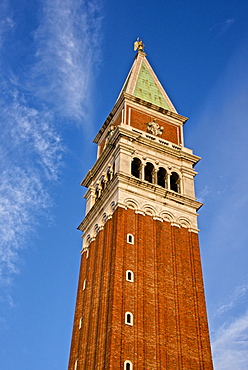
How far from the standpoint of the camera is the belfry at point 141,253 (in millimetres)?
39781

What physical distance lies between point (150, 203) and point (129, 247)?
18.8 ft

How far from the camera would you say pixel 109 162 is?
178ft

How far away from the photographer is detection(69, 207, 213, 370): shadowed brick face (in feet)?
128

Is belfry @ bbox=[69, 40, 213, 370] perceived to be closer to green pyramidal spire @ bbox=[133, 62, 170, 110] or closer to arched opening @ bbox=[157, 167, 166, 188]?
arched opening @ bbox=[157, 167, 166, 188]

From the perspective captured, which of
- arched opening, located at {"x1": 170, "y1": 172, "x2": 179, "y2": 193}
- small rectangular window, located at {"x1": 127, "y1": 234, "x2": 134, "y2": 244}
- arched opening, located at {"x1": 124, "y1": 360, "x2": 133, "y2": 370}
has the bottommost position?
arched opening, located at {"x1": 124, "y1": 360, "x2": 133, "y2": 370}

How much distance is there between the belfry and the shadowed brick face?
0.08 m

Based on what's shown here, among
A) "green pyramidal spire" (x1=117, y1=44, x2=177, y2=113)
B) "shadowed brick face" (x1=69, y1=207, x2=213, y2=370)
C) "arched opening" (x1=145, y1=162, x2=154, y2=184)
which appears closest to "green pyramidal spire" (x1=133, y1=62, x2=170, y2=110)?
"green pyramidal spire" (x1=117, y1=44, x2=177, y2=113)

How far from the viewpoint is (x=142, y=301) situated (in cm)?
4172

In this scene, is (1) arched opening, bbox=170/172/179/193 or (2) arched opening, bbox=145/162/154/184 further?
(1) arched opening, bbox=170/172/179/193

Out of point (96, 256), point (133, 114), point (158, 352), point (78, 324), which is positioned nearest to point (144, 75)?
point (133, 114)

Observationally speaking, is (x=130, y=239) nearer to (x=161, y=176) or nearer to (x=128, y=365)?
(x=161, y=176)

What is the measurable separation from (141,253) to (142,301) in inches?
178

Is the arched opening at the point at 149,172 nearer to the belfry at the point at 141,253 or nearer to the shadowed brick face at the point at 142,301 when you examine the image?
the belfry at the point at 141,253

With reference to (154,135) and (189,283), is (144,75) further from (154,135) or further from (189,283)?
(189,283)
